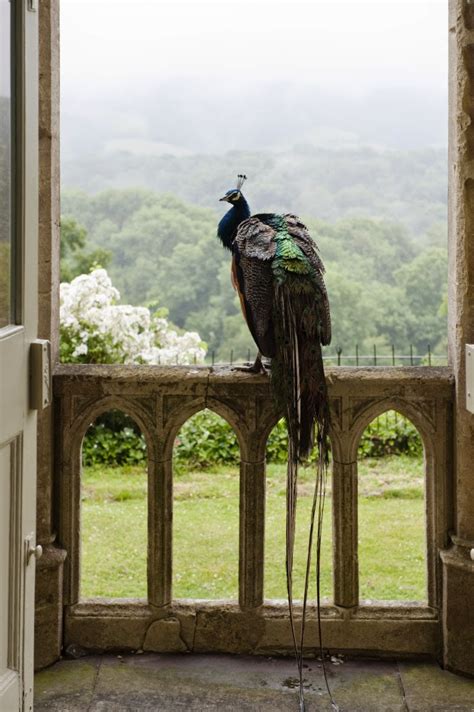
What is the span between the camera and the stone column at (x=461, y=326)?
8.61 feet

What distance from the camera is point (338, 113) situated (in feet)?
38.1

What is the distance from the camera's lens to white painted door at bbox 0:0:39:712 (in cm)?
162

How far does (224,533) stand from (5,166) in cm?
373

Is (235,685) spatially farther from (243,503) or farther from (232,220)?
(232,220)

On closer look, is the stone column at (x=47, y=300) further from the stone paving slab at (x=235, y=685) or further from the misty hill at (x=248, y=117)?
the misty hill at (x=248, y=117)

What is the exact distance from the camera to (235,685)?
103 inches

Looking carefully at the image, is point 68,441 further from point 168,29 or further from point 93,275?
point 168,29

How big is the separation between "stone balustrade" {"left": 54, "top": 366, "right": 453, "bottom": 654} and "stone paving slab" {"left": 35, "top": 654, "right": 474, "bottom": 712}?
0.25 ft

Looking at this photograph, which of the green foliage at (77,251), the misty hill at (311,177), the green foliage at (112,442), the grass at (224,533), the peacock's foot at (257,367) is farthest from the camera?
the misty hill at (311,177)

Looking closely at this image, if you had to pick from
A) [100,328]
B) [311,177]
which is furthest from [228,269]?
[100,328]

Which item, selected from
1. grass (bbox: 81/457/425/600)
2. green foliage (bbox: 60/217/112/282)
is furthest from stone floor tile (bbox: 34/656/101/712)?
green foliage (bbox: 60/217/112/282)

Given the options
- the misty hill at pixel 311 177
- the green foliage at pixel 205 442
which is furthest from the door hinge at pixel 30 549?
the misty hill at pixel 311 177

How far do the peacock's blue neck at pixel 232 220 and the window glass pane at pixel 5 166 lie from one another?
1269 mm

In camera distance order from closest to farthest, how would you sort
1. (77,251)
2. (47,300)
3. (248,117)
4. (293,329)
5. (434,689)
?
(293,329) → (434,689) → (47,300) → (77,251) → (248,117)
